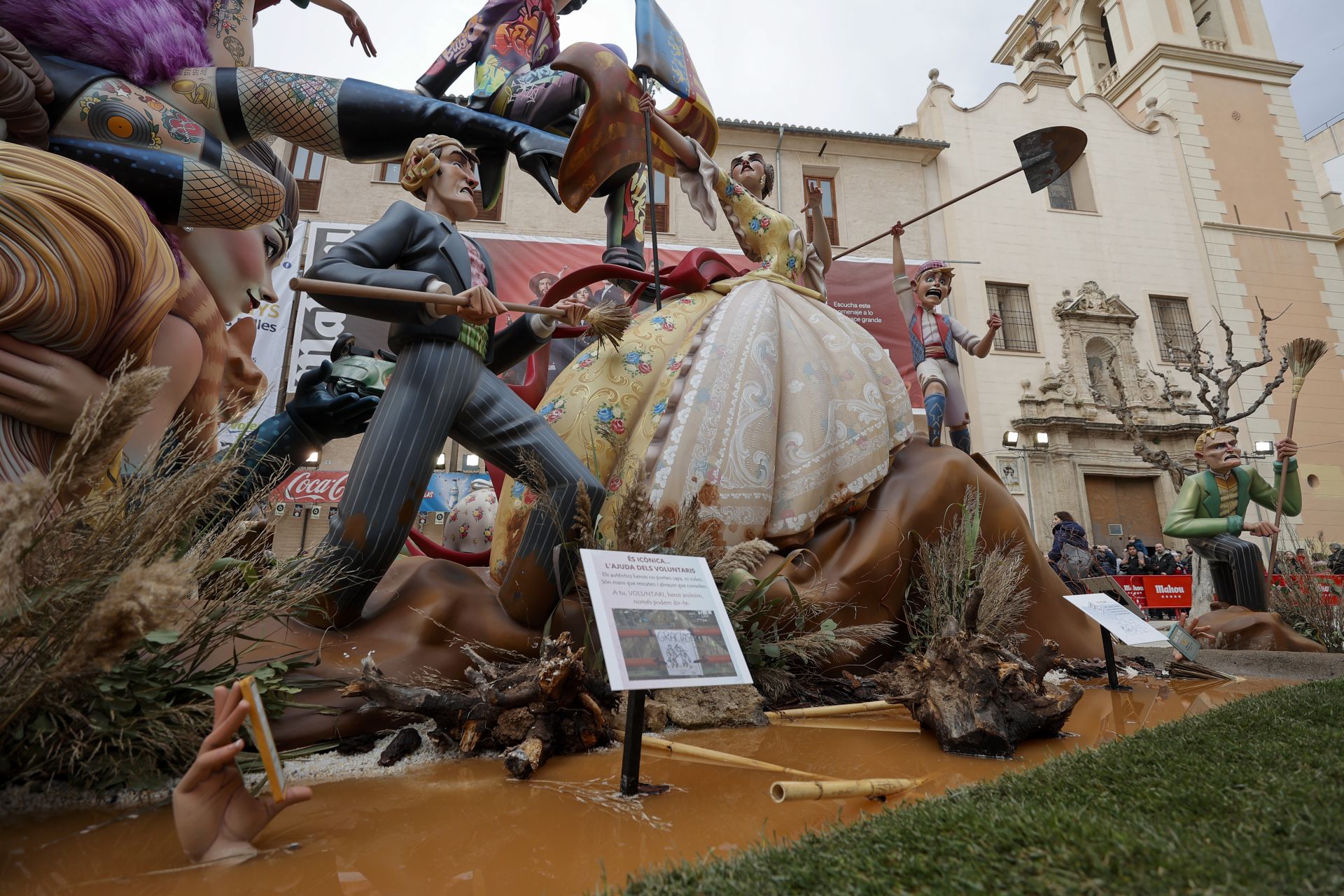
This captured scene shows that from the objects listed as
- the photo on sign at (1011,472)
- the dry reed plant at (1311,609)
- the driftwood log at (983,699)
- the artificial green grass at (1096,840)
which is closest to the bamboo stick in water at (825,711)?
the driftwood log at (983,699)

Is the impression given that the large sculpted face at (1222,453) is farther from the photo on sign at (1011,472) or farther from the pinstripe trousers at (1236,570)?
the photo on sign at (1011,472)

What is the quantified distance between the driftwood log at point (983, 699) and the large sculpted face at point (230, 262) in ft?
9.43

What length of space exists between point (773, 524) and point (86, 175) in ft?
8.53

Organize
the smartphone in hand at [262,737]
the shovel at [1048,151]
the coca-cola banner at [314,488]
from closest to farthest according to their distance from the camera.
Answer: the smartphone in hand at [262,737], the shovel at [1048,151], the coca-cola banner at [314,488]

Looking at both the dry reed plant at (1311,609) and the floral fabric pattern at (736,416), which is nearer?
the floral fabric pattern at (736,416)

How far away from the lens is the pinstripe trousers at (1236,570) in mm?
4684

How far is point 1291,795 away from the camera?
1.17 metres

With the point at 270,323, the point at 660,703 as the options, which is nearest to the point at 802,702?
the point at 660,703

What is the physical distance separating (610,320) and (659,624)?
162cm

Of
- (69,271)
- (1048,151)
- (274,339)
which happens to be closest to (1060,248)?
(1048,151)

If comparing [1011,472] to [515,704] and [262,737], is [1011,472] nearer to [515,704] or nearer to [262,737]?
[515,704]

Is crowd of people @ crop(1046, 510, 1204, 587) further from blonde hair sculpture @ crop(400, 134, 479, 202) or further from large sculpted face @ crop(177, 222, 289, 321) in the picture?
large sculpted face @ crop(177, 222, 289, 321)

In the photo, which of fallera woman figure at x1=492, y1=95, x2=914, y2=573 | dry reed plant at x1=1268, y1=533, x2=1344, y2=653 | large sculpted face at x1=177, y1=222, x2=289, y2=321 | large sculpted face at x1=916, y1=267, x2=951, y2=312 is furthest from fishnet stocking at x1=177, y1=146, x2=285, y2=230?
dry reed plant at x1=1268, y1=533, x2=1344, y2=653

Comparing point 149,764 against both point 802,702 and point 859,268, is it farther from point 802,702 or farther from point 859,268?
point 859,268
